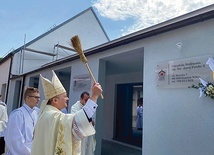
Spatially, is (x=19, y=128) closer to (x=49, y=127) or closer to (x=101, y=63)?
(x=49, y=127)

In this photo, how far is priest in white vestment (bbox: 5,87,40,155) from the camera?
2.71m

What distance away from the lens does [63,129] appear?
5.83ft

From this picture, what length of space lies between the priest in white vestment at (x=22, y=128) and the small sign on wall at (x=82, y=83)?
299cm

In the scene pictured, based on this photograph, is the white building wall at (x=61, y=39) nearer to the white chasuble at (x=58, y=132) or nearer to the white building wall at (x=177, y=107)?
the white building wall at (x=177, y=107)

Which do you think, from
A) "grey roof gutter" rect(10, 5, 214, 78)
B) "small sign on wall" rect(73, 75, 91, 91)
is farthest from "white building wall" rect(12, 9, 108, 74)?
"grey roof gutter" rect(10, 5, 214, 78)

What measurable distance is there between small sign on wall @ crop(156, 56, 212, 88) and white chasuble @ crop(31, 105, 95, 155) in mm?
2332

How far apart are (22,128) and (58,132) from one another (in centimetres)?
137

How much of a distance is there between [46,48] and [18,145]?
11.9 meters

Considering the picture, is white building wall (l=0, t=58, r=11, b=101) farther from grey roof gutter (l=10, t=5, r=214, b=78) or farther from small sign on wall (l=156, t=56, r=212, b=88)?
small sign on wall (l=156, t=56, r=212, b=88)

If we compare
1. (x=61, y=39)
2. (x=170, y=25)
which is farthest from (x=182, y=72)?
Result: (x=61, y=39)

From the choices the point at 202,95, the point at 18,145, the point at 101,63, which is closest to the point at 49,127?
the point at 18,145

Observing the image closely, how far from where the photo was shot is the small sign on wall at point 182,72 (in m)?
3.22

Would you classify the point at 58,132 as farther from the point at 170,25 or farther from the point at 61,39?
the point at 61,39

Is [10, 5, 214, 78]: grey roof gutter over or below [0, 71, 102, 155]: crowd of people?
over
